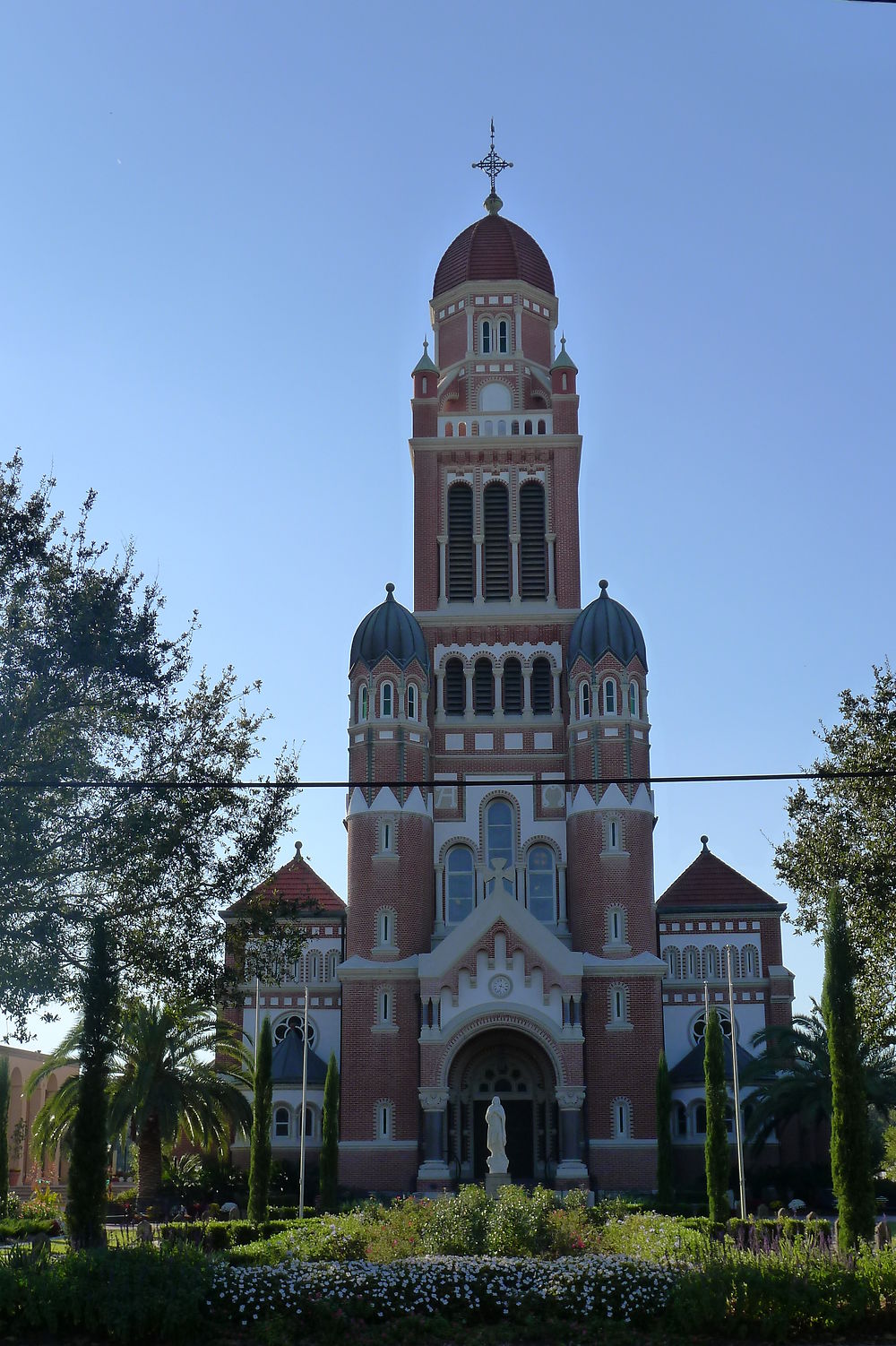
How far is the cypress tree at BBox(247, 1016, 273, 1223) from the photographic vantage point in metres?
35.4

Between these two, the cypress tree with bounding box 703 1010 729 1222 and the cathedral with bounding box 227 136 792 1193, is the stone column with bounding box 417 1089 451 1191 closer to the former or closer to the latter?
the cathedral with bounding box 227 136 792 1193

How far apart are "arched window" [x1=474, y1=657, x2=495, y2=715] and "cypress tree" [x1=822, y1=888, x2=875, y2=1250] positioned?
26599mm

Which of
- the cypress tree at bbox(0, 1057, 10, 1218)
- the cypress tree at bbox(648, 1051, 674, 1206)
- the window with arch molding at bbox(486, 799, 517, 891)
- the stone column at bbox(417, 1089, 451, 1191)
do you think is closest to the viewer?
the cypress tree at bbox(0, 1057, 10, 1218)

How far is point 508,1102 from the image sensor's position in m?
47.7

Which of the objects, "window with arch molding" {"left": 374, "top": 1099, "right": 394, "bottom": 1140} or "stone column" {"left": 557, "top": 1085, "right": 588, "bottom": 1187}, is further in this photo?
"window with arch molding" {"left": 374, "top": 1099, "right": 394, "bottom": 1140}

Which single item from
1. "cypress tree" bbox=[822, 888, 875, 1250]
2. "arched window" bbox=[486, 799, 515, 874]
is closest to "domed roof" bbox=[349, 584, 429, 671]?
"arched window" bbox=[486, 799, 515, 874]

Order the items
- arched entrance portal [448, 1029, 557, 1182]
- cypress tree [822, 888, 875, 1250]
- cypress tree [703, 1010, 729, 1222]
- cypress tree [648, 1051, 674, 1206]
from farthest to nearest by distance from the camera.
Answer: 1. arched entrance portal [448, 1029, 557, 1182]
2. cypress tree [648, 1051, 674, 1206]
3. cypress tree [703, 1010, 729, 1222]
4. cypress tree [822, 888, 875, 1250]

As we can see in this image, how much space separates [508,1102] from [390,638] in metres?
15.5

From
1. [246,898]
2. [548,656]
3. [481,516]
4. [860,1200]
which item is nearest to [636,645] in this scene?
[548,656]

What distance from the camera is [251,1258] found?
2316 centimetres

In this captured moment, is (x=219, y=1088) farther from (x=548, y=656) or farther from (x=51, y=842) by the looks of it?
(x=51, y=842)

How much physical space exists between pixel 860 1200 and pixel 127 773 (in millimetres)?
13691

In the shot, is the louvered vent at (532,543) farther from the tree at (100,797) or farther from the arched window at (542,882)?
the tree at (100,797)

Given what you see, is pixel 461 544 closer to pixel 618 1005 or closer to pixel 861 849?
pixel 618 1005
